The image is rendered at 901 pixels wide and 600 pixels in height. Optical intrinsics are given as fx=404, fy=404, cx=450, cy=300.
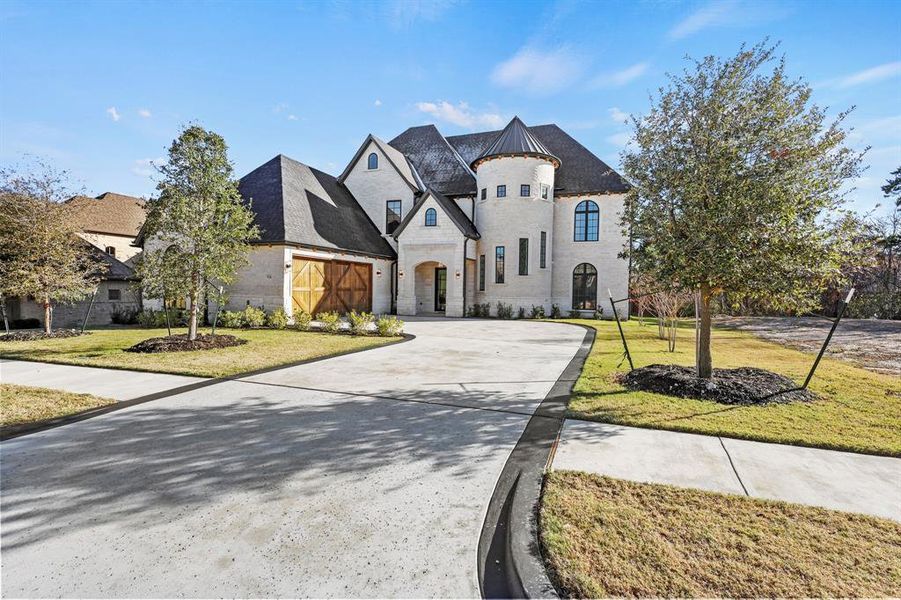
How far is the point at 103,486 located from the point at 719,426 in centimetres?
653

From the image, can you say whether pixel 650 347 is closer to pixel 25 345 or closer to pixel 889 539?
pixel 889 539

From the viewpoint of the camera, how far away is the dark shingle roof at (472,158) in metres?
24.0

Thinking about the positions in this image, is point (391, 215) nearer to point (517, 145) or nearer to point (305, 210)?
point (305, 210)

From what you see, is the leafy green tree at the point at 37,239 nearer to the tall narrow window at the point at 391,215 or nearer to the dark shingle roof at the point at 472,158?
the tall narrow window at the point at 391,215

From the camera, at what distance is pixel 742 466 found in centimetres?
396

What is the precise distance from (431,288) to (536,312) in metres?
6.75

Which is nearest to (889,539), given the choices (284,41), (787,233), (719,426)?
(719,426)

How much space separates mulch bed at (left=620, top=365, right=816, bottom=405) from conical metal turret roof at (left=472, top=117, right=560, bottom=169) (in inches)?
694

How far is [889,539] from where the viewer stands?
9.11ft

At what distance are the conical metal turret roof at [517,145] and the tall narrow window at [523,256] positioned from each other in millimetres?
4828

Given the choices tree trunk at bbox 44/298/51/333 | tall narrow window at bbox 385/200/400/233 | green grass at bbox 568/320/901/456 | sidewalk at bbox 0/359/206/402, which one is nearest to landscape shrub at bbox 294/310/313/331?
sidewalk at bbox 0/359/206/402

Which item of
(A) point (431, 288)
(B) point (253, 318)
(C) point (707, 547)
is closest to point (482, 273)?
(A) point (431, 288)

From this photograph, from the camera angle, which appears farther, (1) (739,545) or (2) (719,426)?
(2) (719,426)

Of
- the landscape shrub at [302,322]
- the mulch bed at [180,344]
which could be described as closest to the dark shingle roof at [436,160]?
the landscape shrub at [302,322]
